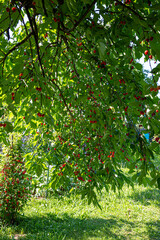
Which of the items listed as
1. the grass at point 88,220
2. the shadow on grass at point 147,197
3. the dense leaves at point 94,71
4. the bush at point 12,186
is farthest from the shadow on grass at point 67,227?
the dense leaves at point 94,71

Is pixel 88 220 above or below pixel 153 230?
above

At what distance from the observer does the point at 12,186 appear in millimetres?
4137

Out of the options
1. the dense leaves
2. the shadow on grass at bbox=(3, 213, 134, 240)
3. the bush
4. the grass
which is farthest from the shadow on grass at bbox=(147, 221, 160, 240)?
the bush

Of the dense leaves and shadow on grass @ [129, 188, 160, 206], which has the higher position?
the dense leaves

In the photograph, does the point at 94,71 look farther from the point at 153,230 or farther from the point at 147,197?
the point at 147,197

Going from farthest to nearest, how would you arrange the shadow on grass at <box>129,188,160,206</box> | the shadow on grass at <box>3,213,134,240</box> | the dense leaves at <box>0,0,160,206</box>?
the shadow on grass at <box>129,188,160,206</box>
the shadow on grass at <box>3,213,134,240</box>
the dense leaves at <box>0,0,160,206</box>

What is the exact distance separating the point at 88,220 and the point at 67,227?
0.56 metres

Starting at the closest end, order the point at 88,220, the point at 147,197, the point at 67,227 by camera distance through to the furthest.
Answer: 1. the point at 67,227
2. the point at 88,220
3. the point at 147,197

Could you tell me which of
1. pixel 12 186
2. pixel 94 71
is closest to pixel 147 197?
pixel 12 186

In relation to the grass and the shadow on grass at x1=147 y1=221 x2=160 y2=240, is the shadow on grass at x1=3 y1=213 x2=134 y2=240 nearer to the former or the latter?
the grass

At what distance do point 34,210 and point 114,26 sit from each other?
14.5ft

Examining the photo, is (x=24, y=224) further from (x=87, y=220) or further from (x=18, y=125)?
(x=18, y=125)

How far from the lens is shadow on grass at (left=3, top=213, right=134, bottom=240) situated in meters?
3.72

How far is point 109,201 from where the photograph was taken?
18.2ft
